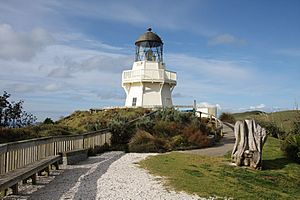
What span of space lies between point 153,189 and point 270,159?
8163 mm

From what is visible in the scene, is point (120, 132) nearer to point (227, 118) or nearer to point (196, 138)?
point (196, 138)

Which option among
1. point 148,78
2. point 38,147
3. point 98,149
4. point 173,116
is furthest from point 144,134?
point 148,78

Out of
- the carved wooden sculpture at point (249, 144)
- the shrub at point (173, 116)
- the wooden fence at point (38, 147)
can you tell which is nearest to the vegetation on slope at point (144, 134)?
the shrub at point (173, 116)

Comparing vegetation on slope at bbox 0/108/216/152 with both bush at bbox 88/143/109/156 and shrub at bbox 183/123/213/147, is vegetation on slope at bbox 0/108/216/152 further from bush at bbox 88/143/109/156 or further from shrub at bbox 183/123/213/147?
bush at bbox 88/143/109/156

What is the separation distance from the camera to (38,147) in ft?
36.1

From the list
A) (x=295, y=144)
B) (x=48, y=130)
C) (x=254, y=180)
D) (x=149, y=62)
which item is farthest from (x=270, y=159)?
(x=149, y=62)

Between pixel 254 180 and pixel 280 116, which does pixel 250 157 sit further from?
pixel 280 116

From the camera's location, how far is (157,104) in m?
35.7

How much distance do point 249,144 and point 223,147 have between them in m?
5.89

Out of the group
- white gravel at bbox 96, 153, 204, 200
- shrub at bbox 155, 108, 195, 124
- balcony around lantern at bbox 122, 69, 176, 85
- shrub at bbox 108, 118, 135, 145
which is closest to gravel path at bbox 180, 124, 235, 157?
shrub at bbox 155, 108, 195, 124

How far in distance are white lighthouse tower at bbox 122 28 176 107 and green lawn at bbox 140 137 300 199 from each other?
20.1m

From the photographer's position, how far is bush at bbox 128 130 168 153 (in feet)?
58.7

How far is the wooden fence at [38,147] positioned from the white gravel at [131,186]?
2.12m

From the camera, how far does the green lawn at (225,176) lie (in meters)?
9.33
